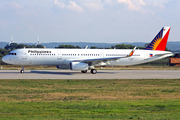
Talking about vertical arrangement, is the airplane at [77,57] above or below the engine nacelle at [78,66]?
above

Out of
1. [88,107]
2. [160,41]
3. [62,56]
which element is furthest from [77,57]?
[88,107]

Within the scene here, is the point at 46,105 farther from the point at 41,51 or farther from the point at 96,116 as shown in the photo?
the point at 41,51

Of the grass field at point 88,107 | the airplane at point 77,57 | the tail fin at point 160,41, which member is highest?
Result: the tail fin at point 160,41

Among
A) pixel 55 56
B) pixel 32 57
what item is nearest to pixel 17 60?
pixel 32 57

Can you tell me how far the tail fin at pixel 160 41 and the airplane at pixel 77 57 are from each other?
2.89 feet

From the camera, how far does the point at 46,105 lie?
14.5 m

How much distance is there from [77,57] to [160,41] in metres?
15.3

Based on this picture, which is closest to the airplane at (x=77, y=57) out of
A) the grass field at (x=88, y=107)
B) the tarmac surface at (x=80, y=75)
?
the tarmac surface at (x=80, y=75)

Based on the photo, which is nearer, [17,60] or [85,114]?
[85,114]

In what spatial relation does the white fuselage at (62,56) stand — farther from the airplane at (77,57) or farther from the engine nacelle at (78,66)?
the engine nacelle at (78,66)

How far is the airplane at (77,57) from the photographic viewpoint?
3922cm

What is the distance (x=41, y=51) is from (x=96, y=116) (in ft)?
96.2

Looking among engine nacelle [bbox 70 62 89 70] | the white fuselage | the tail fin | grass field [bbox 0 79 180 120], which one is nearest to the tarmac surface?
engine nacelle [bbox 70 62 89 70]

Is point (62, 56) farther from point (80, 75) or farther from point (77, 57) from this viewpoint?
point (80, 75)
